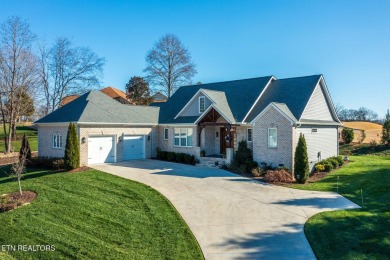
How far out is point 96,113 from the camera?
2181 centimetres

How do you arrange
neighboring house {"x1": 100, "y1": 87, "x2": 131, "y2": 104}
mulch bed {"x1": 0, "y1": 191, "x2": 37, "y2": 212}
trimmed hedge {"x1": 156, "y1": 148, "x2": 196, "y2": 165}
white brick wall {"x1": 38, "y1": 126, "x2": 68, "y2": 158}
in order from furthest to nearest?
neighboring house {"x1": 100, "y1": 87, "x2": 131, "y2": 104} → trimmed hedge {"x1": 156, "y1": 148, "x2": 196, "y2": 165} → white brick wall {"x1": 38, "y1": 126, "x2": 68, "y2": 158} → mulch bed {"x1": 0, "y1": 191, "x2": 37, "y2": 212}

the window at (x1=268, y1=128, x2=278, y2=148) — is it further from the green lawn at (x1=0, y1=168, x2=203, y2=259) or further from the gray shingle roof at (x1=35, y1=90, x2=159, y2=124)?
the gray shingle roof at (x1=35, y1=90, x2=159, y2=124)

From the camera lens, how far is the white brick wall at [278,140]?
18.5 m

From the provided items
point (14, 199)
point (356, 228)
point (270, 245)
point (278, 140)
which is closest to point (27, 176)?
point (14, 199)

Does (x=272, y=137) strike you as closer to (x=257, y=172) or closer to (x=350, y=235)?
(x=257, y=172)

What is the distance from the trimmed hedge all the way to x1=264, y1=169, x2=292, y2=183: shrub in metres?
7.27

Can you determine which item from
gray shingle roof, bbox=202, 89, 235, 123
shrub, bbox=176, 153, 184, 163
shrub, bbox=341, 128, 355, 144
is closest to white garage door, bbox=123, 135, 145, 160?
shrub, bbox=176, 153, 184, 163

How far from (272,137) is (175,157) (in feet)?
27.5

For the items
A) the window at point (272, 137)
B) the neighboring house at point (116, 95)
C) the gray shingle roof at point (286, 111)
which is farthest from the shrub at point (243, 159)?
the neighboring house at point (116, 95)

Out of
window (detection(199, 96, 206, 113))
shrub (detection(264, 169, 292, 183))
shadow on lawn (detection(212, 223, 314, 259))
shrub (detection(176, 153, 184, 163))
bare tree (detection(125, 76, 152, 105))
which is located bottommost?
shadow on lawn (detection(212, 223, 314, 259))

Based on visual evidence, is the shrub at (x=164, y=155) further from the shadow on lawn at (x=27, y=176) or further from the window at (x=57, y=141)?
the shadow on lawn at (x=27, y=176)

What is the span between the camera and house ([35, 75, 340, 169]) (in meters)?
19.5

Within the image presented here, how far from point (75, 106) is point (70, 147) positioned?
568 cm

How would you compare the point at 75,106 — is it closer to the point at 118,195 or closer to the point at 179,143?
the point at 179,143
